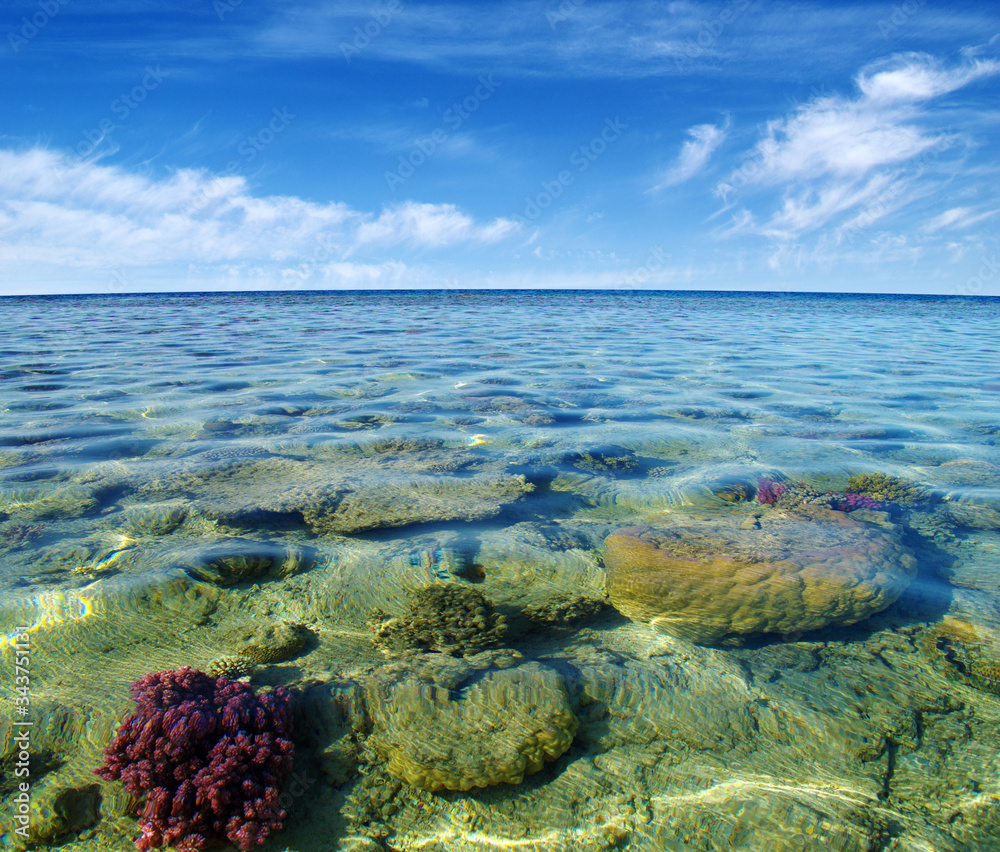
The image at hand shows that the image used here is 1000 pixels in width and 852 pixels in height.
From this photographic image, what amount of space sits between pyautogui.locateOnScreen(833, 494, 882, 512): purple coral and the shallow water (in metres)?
0.13

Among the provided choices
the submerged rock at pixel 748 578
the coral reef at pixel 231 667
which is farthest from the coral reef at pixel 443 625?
the submerged rock at pixel 748 578

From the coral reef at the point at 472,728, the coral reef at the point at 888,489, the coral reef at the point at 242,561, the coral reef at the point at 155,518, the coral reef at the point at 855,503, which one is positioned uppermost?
the coral reef at the point at 888,489

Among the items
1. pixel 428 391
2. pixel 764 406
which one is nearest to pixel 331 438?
pixel 428 391

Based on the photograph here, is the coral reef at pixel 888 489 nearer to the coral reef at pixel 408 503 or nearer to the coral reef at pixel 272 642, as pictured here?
the coral reef at pixel 408 503

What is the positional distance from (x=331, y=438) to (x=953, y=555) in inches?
246

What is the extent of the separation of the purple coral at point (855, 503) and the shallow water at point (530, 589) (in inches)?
5.1

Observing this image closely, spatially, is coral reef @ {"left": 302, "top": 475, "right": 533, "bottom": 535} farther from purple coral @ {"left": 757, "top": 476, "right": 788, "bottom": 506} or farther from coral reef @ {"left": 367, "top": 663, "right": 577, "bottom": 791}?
purple coral @ {"left": 757, "top": 476, "right": 788, "bottom": 506}

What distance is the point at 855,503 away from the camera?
5.11m

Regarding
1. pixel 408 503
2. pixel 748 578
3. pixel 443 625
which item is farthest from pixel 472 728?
pixel 408 503

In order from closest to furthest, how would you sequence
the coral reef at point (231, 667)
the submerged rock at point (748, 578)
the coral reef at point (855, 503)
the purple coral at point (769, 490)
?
the coral reef at point (231, 667) < the submerged rock at point (748, 578) < the coral reef at point (855, 503) < the purple coral at point (769, 490)

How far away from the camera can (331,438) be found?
22.4 ft

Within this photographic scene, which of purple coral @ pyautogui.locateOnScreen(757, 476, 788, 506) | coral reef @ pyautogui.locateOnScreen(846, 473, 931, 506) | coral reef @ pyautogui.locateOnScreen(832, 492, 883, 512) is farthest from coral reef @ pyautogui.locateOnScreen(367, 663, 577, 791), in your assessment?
coral reef @ pyautogui.locateOnScreen(846, 473, 931, 506)

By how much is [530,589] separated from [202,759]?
6.86 ft

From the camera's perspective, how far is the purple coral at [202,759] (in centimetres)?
216
